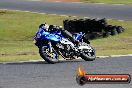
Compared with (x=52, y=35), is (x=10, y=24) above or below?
below

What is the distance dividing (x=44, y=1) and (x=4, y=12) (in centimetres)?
814

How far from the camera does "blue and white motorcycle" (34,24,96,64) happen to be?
13633 mm

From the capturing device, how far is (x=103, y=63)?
13.2 metres

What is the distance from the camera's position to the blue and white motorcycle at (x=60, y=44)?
44.7ft

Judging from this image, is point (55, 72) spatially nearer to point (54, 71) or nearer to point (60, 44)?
point (54, 71)

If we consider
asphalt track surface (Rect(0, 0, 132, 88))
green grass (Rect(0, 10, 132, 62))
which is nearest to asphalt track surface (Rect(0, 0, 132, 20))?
green grass (Rect(0, 10, 132, 62))

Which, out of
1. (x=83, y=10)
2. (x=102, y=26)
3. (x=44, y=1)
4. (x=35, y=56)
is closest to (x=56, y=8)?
(x=83, y=10)

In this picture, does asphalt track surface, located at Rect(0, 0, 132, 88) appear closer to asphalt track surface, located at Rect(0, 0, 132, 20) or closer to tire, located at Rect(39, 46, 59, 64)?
tire, located at Rect(39, 46, 59, 64)

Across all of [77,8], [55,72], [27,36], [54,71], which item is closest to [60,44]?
[54,71]

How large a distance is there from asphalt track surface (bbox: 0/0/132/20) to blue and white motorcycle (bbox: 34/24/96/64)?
1603 centimetres

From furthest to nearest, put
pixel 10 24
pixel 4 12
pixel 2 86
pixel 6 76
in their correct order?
pixel 4 12, pixel 10 24, pixel 6 76, pixel 2 86

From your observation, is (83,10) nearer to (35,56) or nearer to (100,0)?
(100,0)

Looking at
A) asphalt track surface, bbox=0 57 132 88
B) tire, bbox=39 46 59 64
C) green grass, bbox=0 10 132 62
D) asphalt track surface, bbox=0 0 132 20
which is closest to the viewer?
asphalt track surface, bbox=0 57 132 88

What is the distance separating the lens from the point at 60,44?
14.0m
